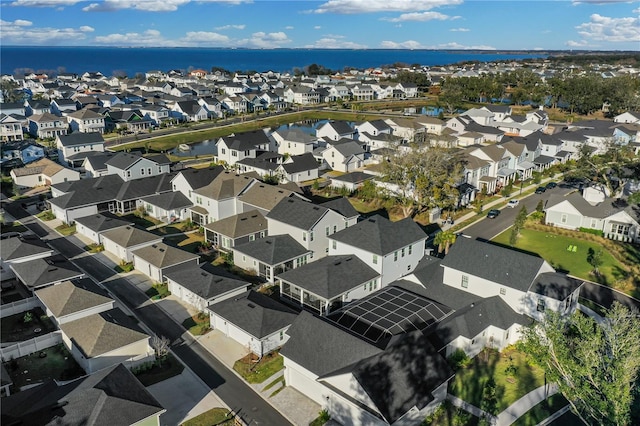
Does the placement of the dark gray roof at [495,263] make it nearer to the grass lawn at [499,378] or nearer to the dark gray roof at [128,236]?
the grass lawn at [499,378]

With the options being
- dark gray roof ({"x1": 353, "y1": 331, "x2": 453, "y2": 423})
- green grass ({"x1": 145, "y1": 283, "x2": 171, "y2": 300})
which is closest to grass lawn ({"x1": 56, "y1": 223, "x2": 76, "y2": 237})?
green grass ({"x1": 145, "y1": 283, "x2": 171, "y2": 300})

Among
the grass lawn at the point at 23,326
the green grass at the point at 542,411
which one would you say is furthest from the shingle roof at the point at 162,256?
the green grass at the point at 542,411

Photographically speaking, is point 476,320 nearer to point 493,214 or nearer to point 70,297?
point 493,214

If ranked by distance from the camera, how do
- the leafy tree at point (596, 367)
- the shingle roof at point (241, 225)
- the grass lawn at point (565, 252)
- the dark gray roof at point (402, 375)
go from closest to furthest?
1. the leafy tree at point (596, 367)
2. the dark gray roof at point (402, 375)
3. the grass lawn at point (565, 252)
4. the shingle roof at point (241, 225)

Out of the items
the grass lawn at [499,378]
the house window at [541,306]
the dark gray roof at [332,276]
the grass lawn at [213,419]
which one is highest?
the dark gray roof at [332,276]

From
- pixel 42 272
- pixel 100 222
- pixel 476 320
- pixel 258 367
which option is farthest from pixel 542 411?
pixel 100 222

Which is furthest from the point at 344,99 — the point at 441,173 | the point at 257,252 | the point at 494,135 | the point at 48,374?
the point at 48,374

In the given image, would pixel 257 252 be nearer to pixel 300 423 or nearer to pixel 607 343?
pixel 300 423
